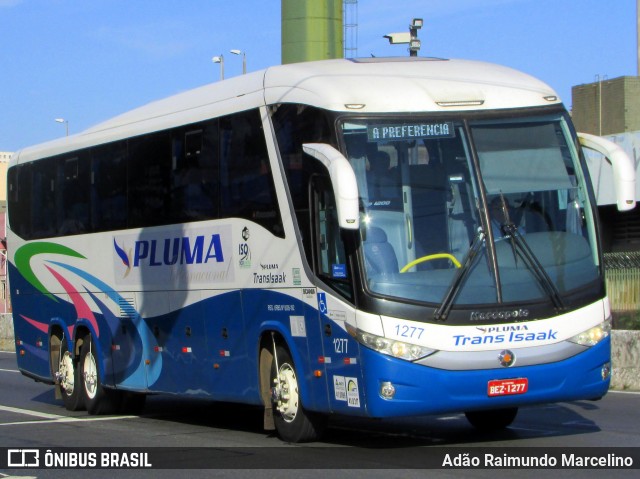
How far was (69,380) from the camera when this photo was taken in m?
17.8

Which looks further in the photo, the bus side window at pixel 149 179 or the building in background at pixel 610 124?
the building in background at pixel 610 124

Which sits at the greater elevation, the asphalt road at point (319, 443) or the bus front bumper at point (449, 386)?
the bus front bumper at point (449, 386)

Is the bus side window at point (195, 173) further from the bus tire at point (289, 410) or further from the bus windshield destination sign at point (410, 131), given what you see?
the bus windshield destination sign at point (410, 131)

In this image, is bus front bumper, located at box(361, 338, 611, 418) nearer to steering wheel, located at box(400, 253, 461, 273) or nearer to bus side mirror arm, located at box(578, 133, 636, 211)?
steering wheel, located at box(400, 253, 461, 273)

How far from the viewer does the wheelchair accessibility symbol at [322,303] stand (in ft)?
37.2

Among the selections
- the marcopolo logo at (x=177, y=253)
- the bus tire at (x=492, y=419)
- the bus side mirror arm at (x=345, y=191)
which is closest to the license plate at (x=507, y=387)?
the bus side mirror arm at (x=345, y=191)

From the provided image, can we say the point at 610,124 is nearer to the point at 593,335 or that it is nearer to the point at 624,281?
the point at 624,281

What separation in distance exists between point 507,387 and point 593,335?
41.1 inches

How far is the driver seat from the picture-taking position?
35.3ft

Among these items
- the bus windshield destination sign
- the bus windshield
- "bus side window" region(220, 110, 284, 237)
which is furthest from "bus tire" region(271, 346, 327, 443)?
the bus windshield destination sign

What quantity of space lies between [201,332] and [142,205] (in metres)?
2.19

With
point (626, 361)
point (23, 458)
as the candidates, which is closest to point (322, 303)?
point (23, 458)

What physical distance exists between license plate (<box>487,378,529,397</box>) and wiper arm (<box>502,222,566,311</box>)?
0.78m

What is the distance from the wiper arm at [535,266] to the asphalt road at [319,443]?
1.40 m
